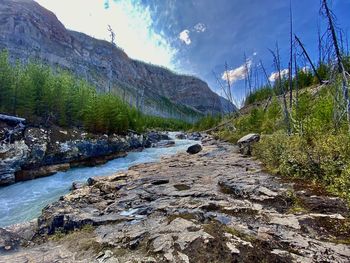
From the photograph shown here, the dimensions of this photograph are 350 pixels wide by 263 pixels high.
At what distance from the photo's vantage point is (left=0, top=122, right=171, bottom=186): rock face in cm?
1719

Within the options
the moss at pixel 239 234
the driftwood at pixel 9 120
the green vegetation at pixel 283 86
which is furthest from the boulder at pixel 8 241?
the green vegetation at pixel 283 86

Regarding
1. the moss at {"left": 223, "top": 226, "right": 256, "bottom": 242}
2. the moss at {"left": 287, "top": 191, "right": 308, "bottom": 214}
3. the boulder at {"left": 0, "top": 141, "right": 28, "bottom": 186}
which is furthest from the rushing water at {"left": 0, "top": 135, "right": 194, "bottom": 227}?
the moss at {"left": 287, "top": 191, "right": 308, "bottom": 214}

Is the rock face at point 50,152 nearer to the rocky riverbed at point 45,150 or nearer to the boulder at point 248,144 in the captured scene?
the rocky riverbed at point 45,150

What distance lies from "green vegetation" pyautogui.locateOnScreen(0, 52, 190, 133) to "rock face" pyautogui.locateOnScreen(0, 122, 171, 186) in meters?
2.68

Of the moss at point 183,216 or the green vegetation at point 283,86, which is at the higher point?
the green vegetation at point 283,86

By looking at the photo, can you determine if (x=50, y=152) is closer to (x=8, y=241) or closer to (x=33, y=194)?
(x=33, y=194)

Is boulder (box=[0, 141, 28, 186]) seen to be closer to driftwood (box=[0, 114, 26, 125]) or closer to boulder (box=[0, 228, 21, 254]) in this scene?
driftwood (box=[0, 114, 26, 125])

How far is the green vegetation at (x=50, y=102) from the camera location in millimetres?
24016

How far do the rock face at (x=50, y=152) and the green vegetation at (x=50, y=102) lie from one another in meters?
2.68

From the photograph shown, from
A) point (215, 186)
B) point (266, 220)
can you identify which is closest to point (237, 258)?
point (266, 220)

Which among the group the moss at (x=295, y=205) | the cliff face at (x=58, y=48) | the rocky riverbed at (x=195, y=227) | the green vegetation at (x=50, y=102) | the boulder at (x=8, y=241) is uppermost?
the cliff face at (x=58, y=48)

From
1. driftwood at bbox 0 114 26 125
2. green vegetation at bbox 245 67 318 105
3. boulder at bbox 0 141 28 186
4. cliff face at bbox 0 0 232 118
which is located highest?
cliff face at bbox 0 0 232 118

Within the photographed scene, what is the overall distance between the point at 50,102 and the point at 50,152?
28.1 ft

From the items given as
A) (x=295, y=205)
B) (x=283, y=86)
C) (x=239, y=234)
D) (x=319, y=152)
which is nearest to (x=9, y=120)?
(x=239, y=234)
